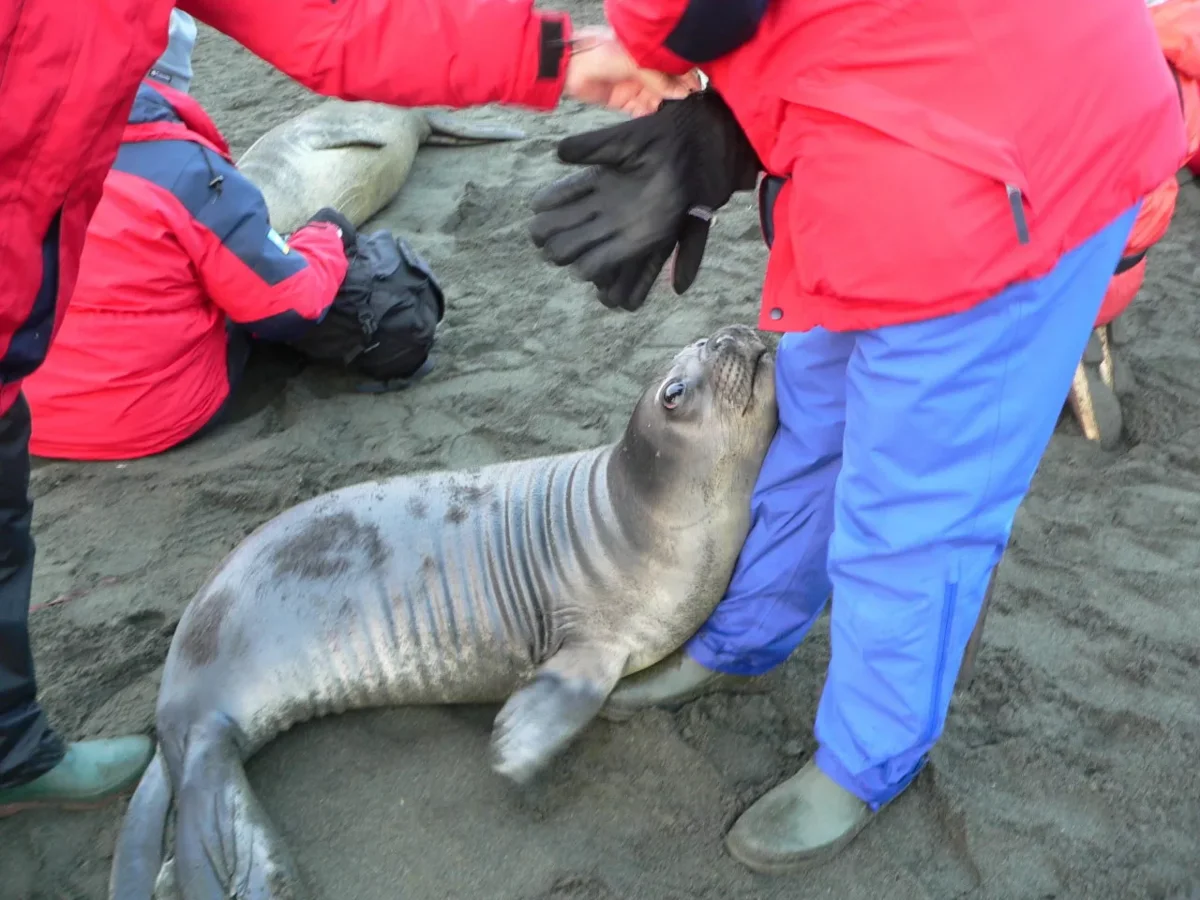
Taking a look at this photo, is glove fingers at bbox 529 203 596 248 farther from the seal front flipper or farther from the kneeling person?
the kneeling person

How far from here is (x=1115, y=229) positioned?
1681 mm

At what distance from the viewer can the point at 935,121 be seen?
1470mm

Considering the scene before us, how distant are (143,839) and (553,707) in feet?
2.99

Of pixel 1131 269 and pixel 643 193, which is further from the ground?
pixel 643 193

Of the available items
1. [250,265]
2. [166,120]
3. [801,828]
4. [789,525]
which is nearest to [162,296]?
[250,265]

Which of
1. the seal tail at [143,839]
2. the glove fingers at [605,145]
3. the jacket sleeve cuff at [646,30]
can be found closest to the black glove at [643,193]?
the glove fingers at [605,145]

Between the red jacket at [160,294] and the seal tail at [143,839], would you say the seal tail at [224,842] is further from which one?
the red jacket at [160,294]

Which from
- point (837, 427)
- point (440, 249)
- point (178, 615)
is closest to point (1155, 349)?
point (837, 427)

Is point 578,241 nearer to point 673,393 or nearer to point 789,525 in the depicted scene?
point 673,393

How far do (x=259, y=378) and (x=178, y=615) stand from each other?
4.13 ft

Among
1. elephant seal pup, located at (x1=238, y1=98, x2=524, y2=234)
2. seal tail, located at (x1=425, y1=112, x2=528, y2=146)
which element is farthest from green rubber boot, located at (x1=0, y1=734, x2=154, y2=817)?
seal tail, located at (x1=425, y1=112, x2=528, y2=146)

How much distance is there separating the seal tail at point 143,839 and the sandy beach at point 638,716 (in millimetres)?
81

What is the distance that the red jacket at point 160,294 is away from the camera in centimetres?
305

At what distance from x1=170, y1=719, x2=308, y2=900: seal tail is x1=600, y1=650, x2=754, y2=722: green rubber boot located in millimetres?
793
